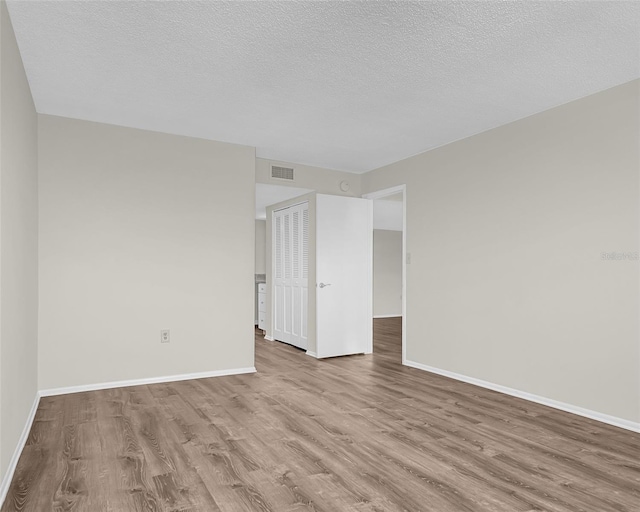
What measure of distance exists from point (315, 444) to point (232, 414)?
874 mm

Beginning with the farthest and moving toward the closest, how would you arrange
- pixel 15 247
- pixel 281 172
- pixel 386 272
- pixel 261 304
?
pixel 386 272
pixel 261 304
pixel 281 172
pixel 15 247

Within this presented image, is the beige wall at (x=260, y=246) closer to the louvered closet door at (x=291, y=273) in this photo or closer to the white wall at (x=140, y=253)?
the louvered closet door at (x=291, y=273)

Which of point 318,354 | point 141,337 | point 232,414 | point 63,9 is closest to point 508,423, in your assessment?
point 232,414

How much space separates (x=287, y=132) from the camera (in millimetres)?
4402

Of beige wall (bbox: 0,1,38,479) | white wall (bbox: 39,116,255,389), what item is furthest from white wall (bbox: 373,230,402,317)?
beige wall (bbox: 0,1,38,479)

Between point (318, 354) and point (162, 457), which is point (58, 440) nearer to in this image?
point (162, 457)

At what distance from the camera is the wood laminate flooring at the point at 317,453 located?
2158mm

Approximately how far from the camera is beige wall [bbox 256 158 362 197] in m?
5.43

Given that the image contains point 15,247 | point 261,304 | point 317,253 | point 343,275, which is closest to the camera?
point 15,247

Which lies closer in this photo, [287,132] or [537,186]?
[537,186]

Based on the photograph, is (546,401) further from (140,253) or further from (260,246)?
(260,246)

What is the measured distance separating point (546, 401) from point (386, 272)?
7.58 meters

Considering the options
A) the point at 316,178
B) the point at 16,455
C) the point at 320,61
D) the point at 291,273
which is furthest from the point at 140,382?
the point at 320,61

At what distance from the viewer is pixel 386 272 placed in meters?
11.2
